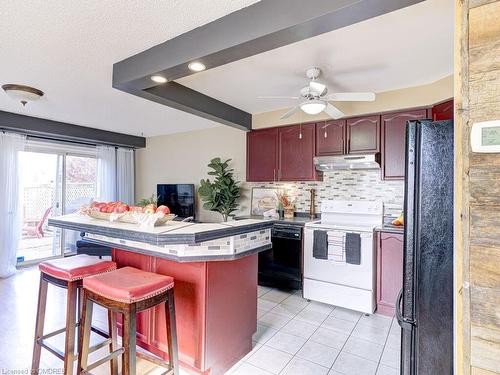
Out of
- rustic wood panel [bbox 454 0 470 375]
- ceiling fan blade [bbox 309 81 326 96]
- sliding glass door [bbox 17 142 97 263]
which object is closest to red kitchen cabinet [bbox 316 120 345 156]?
ceiling fan blade [bbox 309 81 326 96]

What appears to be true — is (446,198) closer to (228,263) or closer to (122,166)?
(228,263)

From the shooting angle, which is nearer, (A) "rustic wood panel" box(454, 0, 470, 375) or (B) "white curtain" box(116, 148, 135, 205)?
(A) "rustic wood panel" box(454, 0, 470, 375)

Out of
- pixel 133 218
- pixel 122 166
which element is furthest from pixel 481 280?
pixel 122 166

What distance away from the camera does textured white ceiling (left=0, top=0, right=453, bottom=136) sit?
70.6 inches

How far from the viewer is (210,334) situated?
1938 millimetres

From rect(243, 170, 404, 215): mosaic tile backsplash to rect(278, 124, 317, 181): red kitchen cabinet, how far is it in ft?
1.01

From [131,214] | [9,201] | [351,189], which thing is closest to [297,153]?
[351,189]

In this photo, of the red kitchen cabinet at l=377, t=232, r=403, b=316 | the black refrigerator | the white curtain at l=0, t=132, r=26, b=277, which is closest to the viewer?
the black refrigerator

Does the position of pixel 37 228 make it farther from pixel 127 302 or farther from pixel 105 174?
pixel 127 302

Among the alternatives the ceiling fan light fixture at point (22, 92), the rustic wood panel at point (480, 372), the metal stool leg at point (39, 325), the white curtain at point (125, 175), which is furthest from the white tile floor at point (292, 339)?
the white curtain at point (125, 175)

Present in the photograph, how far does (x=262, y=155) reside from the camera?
171 inches

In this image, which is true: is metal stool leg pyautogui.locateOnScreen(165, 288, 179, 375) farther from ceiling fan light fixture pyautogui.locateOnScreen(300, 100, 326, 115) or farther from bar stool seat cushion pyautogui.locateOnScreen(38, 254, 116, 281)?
ceiling fan light fixture pyautogui.locateOnScreen(300, 100, 326, 115)

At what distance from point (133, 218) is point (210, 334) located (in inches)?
38.7

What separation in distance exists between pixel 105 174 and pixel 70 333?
14.8ft
